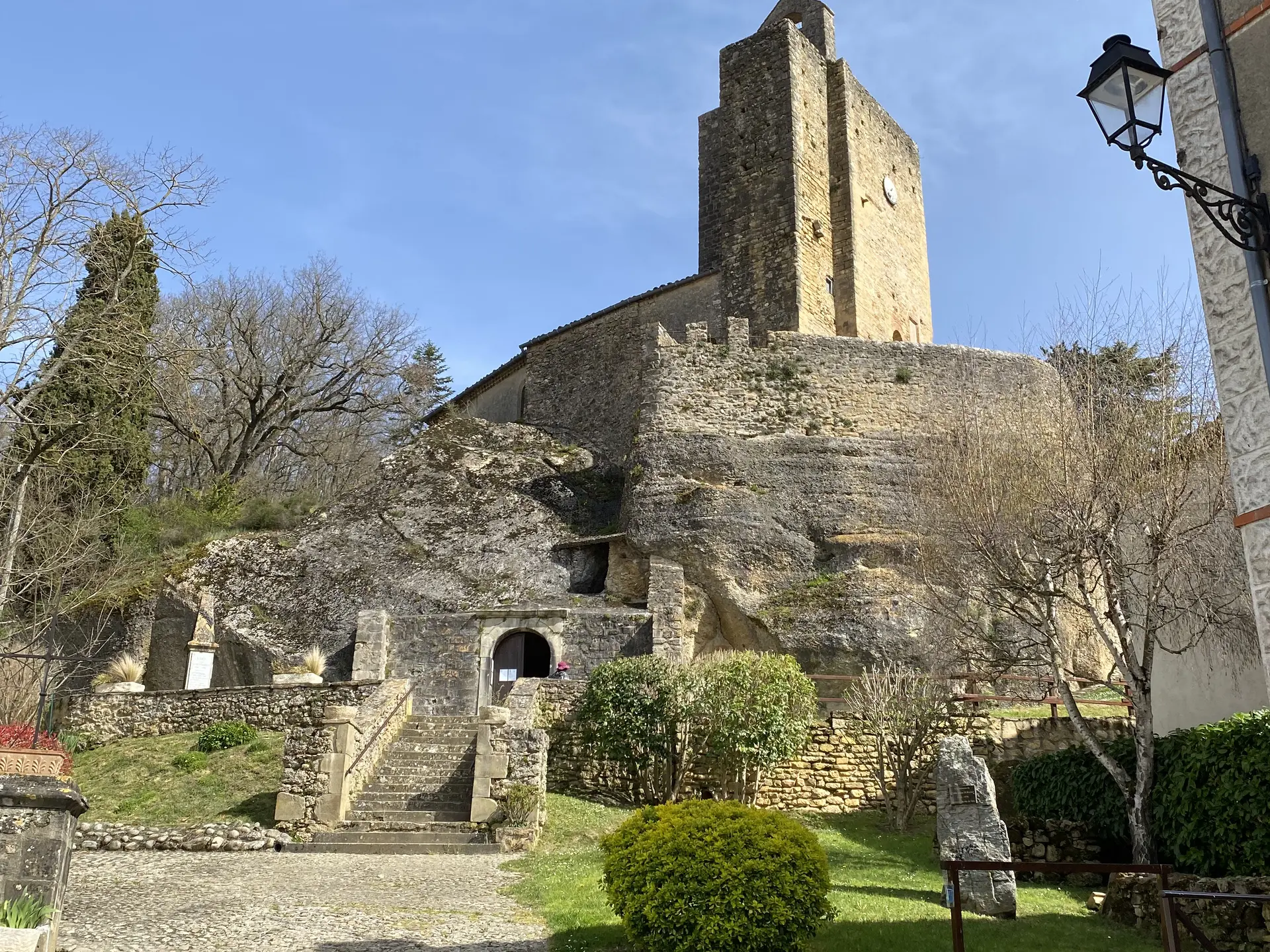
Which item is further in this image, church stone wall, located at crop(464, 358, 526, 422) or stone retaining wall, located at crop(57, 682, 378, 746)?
church stone wall, located at crop(464, 358, 526, 422)

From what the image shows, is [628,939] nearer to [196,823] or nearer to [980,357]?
[196,823]

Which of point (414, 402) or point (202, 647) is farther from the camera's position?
point (414, 402)

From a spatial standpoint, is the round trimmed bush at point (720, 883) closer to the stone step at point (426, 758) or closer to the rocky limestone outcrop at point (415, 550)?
the stone step at point (426, 758)

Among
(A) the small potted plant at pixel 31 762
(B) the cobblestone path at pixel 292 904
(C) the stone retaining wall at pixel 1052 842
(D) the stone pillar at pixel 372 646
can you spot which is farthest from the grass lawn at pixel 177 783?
(C) the stone retaining wall at pixel 1052 842

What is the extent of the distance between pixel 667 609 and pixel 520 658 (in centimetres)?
307

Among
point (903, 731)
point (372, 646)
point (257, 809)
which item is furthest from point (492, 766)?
point (372, 646)

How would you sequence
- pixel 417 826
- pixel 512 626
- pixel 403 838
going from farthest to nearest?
1. pixel 512 626
2. pixel 417 826
3. pixel 403 838

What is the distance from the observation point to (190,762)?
1588cm

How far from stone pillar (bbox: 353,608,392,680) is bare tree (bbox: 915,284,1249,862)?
1127cm

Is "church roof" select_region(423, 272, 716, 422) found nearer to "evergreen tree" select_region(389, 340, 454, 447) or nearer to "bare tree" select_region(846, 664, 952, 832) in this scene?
"evergreen tree" select_region(389, 340, 454, 447)

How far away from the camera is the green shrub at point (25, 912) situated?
20.3 feet

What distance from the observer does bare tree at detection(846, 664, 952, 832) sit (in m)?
14.2

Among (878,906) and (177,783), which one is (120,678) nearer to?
(177,783)

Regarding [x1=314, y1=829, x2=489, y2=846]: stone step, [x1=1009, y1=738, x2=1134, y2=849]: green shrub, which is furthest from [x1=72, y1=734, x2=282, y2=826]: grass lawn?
[x1=1009, y1=738, x2=1134, y2=849]: green shrub
